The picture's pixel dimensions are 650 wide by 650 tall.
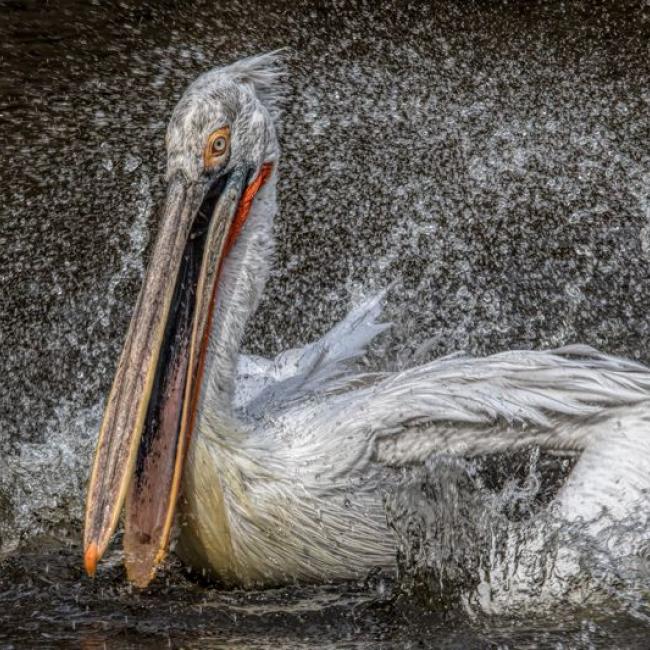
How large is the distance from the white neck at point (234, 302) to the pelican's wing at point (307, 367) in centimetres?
19

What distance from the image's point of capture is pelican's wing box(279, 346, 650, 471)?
10.1 ft

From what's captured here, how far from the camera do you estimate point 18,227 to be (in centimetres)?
594

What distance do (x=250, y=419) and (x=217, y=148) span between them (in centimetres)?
72

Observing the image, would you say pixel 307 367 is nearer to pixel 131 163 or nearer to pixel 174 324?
pixel 174 324

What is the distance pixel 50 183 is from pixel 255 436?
334 centimetres

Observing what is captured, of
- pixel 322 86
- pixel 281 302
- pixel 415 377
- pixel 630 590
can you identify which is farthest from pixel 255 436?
pixel 322 86

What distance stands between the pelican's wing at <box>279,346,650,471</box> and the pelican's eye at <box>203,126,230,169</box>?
2.28ft

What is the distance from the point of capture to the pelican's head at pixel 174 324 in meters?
2.83

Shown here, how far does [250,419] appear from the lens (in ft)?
10.5

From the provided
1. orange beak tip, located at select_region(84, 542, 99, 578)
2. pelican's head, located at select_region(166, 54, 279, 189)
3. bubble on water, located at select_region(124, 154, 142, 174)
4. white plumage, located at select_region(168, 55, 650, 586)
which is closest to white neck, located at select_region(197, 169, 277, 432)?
white plumage, located at select_region(168, 55, 650, 586)

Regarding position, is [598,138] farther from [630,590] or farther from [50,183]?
[630,590]

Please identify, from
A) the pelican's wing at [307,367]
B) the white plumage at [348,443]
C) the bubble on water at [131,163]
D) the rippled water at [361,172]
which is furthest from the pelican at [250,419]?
the bubble on water at [131,163]

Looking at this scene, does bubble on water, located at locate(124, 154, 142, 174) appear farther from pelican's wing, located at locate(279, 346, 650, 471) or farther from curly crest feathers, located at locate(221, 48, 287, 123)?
pelican's wing, located at locate(279, 346, 650, 471)

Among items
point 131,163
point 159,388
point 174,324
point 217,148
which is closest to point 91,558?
point 159,388
